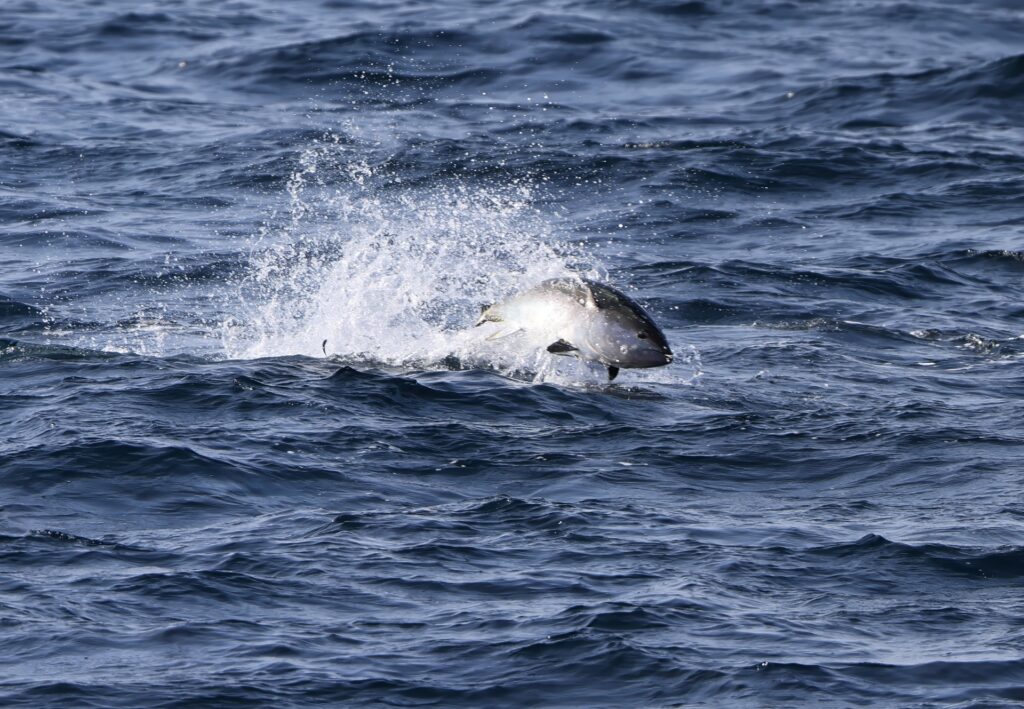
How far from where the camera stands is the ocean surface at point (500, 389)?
884 centimetres

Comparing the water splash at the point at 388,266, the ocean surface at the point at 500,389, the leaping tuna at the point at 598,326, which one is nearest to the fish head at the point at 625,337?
the leaping tuna at the point at 598,326

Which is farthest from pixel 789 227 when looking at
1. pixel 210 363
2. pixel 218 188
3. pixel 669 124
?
pixel 210 363

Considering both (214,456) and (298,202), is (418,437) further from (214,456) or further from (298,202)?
(298,202)

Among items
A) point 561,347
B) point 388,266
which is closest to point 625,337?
point 561,347

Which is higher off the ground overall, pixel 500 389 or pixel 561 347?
pixel 561 347

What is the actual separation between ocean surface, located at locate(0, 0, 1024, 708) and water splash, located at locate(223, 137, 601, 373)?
2.2 inches

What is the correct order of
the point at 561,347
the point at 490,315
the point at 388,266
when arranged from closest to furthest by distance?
the point at 561,347
the point at 490,315
the point at 388,266

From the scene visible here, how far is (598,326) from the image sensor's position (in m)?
10.9

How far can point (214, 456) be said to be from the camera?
37.1 feet

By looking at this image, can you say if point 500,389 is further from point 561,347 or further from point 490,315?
point 561,347

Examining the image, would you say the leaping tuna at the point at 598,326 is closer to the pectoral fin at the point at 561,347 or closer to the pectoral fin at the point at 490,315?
the pectoral fin at the point at 561,347

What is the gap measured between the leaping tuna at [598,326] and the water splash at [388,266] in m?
2.34

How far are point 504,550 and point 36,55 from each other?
65.3 ft

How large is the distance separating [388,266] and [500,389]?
3276mm
